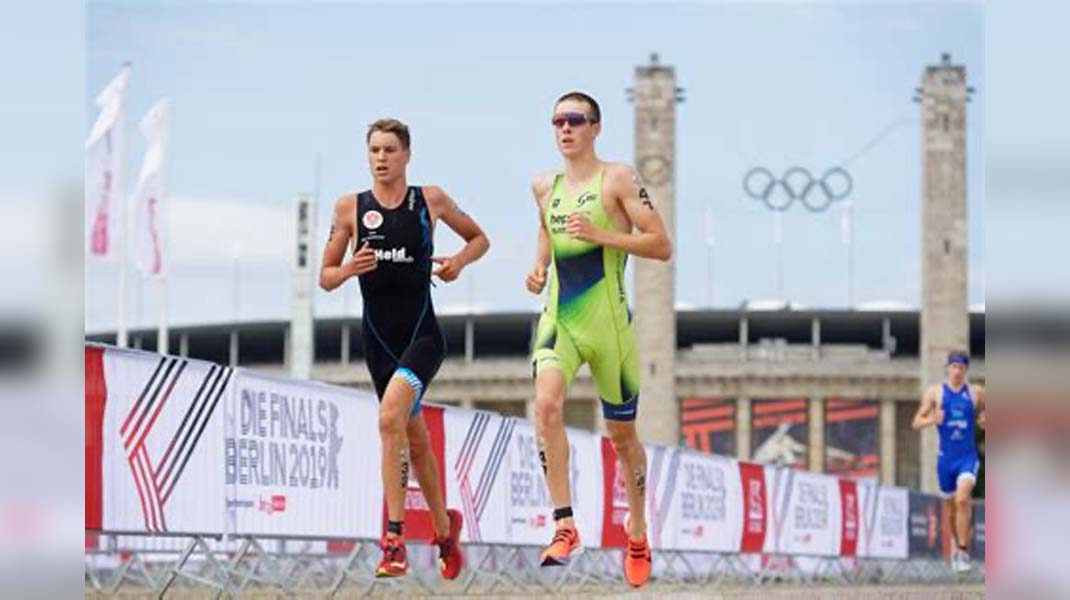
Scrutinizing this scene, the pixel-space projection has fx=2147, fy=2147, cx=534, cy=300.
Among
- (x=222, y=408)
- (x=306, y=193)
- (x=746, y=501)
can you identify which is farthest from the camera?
(x=306, y=193)

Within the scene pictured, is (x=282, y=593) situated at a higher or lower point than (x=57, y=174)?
lower

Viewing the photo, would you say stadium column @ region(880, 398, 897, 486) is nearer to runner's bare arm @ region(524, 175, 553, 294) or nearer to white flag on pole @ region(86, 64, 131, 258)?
white flag on pole @ region(86, 64, 131, 258)

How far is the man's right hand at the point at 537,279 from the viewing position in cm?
1027

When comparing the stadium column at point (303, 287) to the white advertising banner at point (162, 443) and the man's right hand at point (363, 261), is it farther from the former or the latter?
the man's right hand at point (363, 261)

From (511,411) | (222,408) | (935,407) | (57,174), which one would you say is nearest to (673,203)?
(511,411)

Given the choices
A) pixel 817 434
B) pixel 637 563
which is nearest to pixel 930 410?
pixel 637 563

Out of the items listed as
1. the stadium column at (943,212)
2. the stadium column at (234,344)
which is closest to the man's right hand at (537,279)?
the stadium column at (943,212)

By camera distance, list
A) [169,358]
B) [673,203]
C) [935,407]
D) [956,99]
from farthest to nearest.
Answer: [956,99] < [673,203] < [935,407] < [169,358]

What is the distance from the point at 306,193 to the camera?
7994cm

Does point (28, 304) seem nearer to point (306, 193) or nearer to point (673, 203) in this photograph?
point (306, 193)

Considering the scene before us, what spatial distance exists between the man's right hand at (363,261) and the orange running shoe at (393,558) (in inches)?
50.7

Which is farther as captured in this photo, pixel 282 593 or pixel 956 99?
pixel 956 99

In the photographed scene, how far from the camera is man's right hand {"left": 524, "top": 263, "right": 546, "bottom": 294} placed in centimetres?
1027

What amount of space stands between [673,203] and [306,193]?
90.6ft
